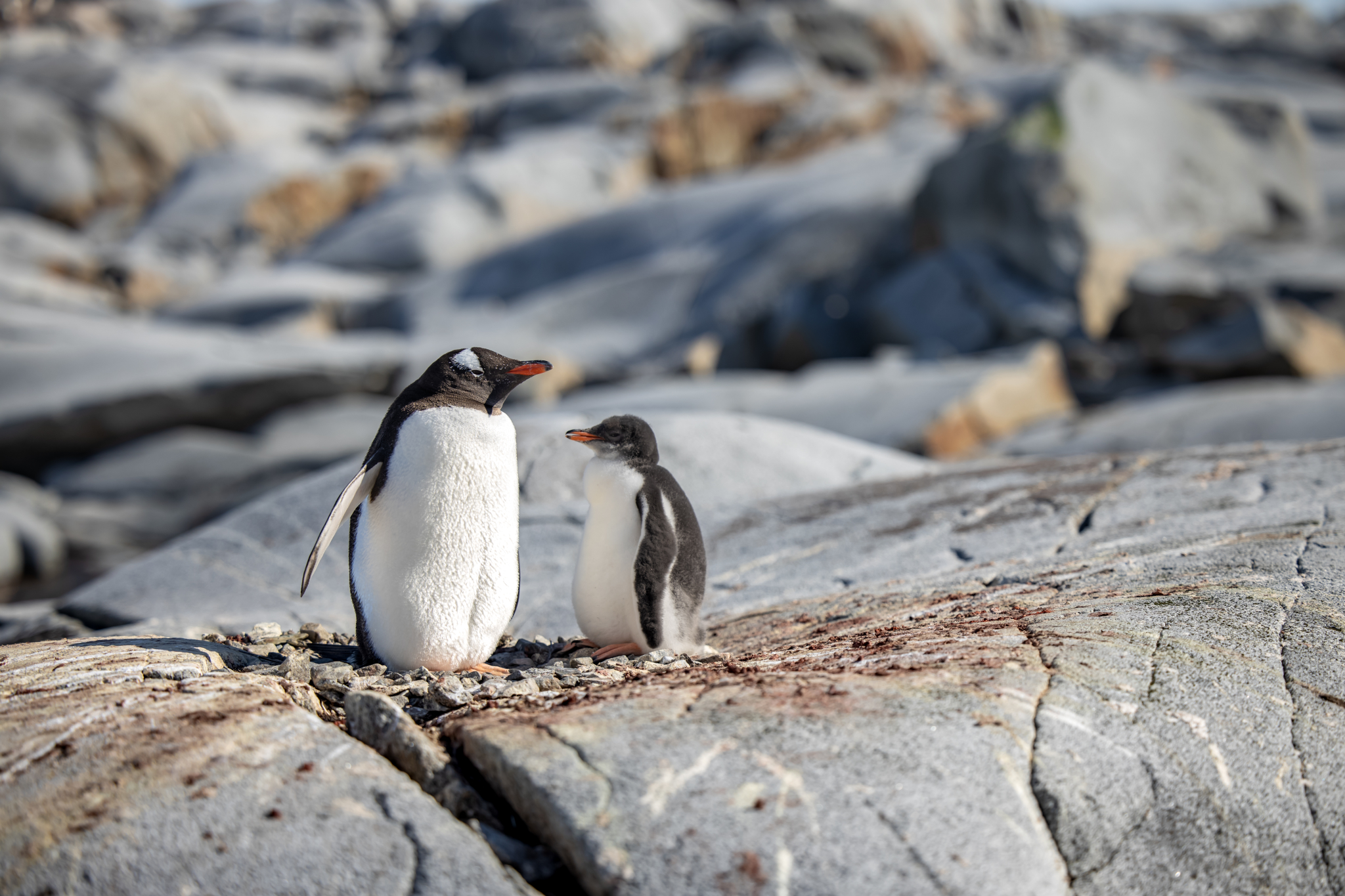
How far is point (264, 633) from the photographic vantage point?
353 cm

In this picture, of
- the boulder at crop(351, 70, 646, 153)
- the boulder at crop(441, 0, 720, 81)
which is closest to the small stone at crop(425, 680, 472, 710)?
the boulder at crop(351, 70, 646, 153)

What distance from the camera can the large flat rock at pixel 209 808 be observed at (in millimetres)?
1965

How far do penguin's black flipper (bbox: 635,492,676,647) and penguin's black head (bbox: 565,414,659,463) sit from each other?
0.17 meters

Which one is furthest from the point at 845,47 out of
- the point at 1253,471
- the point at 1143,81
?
the point at 1253,471

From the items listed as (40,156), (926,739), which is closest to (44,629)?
(926,739)

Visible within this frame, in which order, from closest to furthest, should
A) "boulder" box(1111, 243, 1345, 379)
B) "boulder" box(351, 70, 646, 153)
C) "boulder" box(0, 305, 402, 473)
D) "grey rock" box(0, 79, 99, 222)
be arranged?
1. "boulder" box(1111, 243, 1345, 379)
2. "boulder" box(0, 305, 402, 473)
3. "grey rock" box(0, 79, 99, 222)
4. "boulder" box(351, 70, 646, 153)

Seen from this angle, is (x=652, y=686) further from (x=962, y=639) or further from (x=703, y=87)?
(x=703, y=87)

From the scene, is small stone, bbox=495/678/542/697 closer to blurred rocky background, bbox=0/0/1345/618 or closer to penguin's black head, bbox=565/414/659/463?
penguin's black head, bbox=565/414/659/463

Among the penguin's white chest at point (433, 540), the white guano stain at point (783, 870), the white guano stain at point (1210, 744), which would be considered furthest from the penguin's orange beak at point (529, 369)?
the white guano stain at point (1210, 744)

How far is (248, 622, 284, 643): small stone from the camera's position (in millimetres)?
3492

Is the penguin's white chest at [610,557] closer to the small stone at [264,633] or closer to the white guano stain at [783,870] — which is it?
the small stone at [264,633]

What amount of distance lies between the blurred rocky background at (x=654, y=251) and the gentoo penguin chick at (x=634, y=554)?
114cm

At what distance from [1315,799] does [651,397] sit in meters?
8.60

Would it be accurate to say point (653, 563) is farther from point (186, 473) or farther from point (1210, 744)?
point (186, 473)
